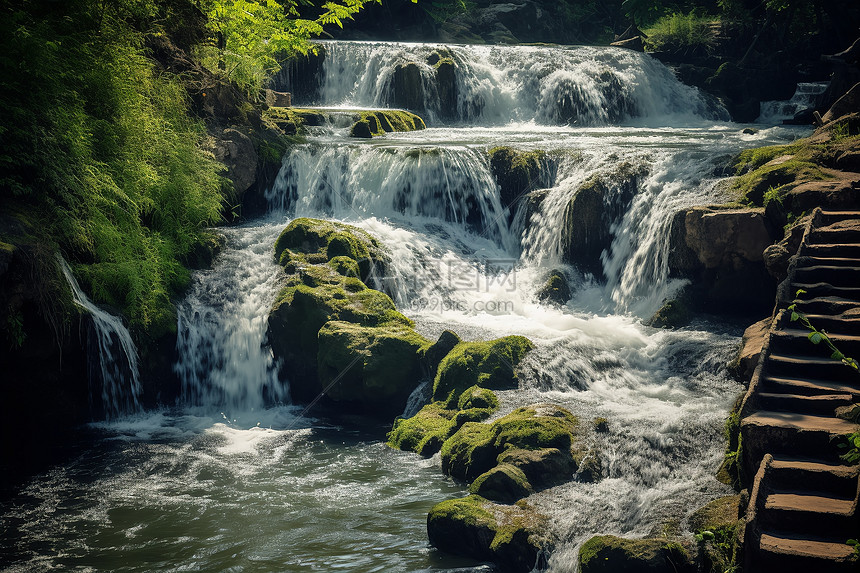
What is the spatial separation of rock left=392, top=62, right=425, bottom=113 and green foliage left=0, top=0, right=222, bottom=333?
10.8 m

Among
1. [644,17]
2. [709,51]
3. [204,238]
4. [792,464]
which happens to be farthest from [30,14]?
[644,17]

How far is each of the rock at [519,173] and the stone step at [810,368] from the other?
996cm

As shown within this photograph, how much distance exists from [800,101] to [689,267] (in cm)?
1572

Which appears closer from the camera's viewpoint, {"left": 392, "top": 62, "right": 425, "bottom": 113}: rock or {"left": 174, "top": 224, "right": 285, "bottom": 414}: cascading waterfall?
{"left": 174, "top": 224, "right": 285, "bottom": 414}: cascading waterfall

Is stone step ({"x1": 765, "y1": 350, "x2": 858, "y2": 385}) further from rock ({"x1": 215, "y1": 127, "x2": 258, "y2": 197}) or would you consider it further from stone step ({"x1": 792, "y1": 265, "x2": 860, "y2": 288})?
rock ({"x1": 215, "y1": 127, "x2": 258, "y2": 197})

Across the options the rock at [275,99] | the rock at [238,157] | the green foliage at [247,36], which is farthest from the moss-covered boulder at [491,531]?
the rock at [275,99]

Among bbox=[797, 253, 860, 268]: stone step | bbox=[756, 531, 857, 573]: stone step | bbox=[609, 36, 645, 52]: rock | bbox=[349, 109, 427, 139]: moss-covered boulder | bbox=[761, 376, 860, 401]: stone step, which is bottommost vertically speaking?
bbox=[756, 531, 857, 573]: stone step

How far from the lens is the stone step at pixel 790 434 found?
5973 millimetres

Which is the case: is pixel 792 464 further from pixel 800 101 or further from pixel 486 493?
pixel 800 101

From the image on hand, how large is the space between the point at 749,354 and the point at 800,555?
4.19 meters

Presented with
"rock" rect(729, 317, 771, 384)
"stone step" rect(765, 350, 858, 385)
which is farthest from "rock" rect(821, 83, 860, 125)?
"stone step" rect(765, 350, 858, 385)

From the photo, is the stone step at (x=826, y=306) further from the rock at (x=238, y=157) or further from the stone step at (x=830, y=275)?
the rock at (x=238, y=157)

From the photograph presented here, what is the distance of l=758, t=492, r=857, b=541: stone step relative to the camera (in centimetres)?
526

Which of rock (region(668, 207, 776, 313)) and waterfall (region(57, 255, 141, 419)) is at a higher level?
rock (region(668, 207, 776, 313))
